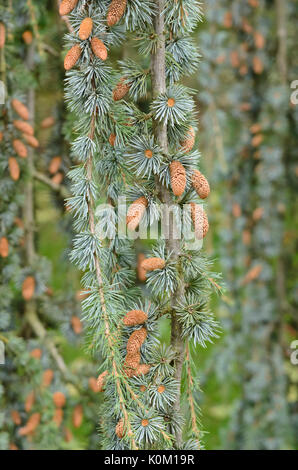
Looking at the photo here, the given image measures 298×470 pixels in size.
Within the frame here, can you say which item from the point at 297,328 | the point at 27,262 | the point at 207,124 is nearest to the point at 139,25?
the point at 27,262

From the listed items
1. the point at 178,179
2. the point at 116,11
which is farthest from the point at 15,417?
the point at 116,11

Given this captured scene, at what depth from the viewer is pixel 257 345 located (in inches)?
66.2

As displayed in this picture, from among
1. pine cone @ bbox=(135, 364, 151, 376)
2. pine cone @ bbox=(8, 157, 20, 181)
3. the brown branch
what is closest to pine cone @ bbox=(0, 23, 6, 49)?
pine cone @ bbox=(8, 157, 20, 181)

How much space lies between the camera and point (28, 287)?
1.16 metres

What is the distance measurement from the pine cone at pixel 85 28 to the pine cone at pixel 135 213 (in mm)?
203

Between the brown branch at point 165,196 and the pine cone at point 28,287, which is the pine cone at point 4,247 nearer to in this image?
the pine cone at point 28,287

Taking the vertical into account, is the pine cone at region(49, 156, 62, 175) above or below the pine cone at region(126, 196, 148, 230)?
above

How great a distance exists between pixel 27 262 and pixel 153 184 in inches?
24.5

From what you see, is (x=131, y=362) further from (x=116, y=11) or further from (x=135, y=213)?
(x=116, y=11)

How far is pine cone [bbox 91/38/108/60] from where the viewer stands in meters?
0.64

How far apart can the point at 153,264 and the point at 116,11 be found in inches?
12.1

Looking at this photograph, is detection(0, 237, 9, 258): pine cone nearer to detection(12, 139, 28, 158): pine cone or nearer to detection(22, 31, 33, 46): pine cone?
detection(12, 139, 28, 158): pine cone

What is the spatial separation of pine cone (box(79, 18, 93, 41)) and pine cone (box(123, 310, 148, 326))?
→ 1.10ft

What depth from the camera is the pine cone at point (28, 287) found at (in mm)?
1153
